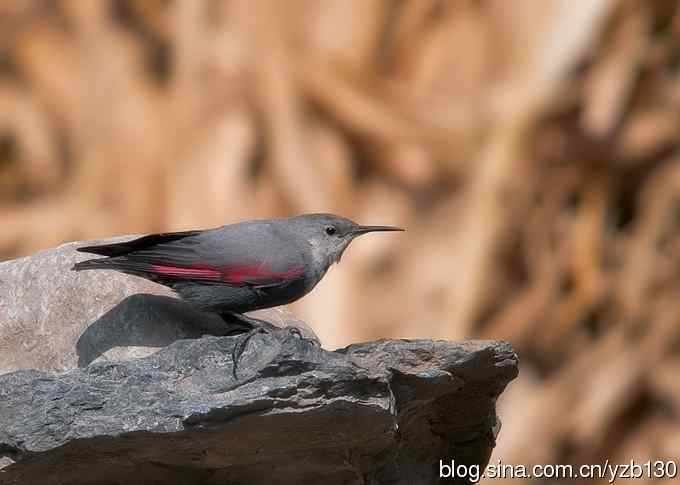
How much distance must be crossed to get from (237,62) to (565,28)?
1.65 metres

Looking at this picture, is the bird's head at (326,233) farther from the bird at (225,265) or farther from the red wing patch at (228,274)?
the red wing patch at (228,274)

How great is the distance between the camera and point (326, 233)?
338 centimetres

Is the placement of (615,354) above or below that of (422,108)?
below

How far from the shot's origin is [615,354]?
21.4 ft

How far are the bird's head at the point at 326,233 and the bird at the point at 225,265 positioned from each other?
0.21 ft

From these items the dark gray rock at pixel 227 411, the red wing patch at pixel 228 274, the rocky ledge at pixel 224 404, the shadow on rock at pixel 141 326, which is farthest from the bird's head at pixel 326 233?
the dark gray rock at pixel 227 411

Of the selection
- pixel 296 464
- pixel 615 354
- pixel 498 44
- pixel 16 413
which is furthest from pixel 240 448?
pixel 498 44

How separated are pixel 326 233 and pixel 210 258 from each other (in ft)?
1.40

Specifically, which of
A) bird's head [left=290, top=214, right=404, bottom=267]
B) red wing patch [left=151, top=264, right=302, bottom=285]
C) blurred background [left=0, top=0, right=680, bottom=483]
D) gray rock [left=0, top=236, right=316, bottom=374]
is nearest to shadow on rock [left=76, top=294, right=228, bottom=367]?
gray rock [left=0, top=236, right=316, bottom=374]

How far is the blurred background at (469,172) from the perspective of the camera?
655 cm

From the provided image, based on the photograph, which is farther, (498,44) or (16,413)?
(498,44)

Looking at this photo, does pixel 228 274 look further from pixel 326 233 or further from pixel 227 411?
pixel 227 411

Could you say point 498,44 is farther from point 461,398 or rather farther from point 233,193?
point 461,398

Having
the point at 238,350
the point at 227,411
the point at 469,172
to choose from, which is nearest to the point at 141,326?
the point at 238,350
